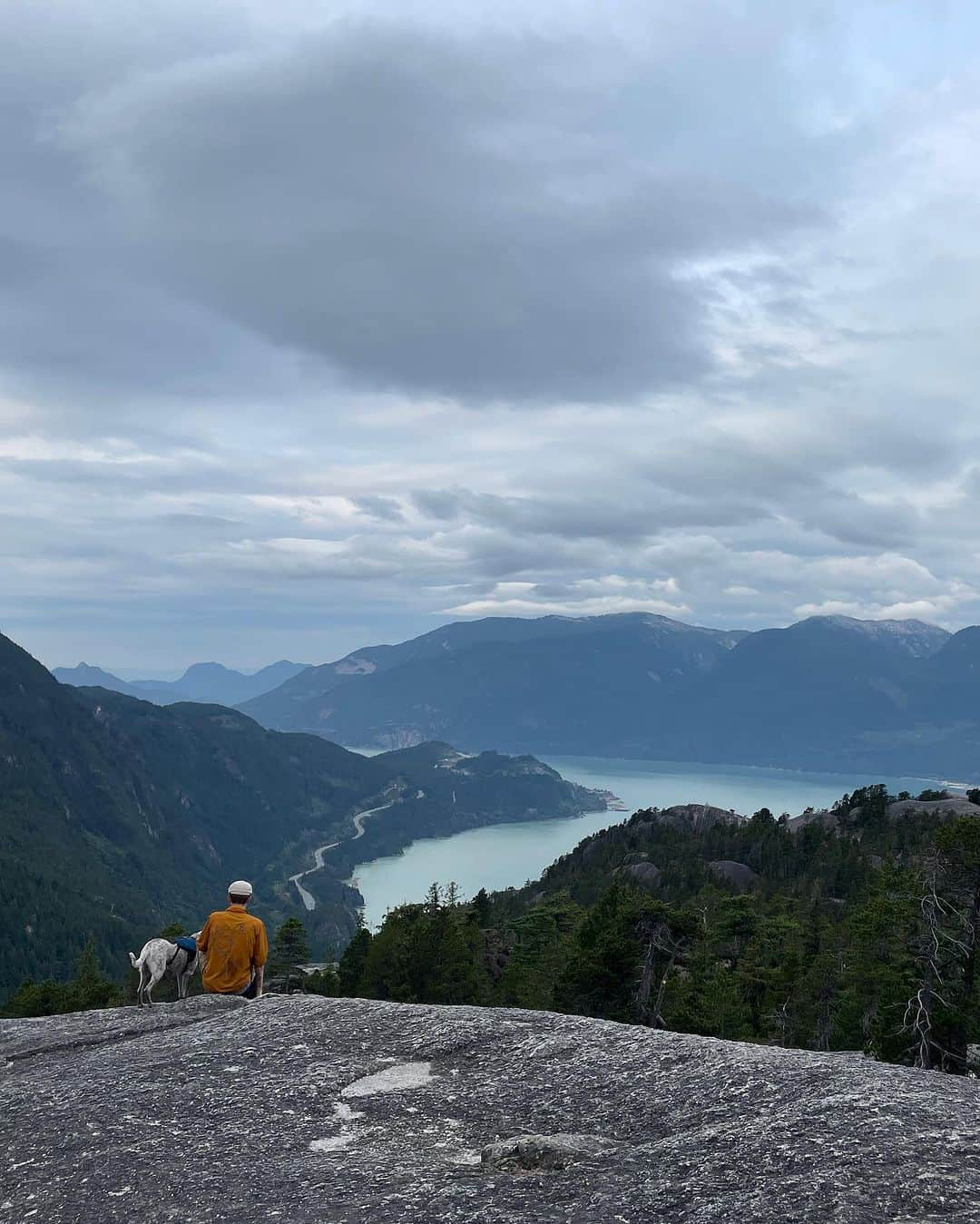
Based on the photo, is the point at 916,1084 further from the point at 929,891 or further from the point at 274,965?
the point at 274,965

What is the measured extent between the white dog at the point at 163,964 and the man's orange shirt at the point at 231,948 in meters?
0.40

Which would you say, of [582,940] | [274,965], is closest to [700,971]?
[582,940]

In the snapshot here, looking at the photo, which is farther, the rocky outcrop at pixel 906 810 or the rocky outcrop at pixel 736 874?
the rocky outcrop at pixel 736 874

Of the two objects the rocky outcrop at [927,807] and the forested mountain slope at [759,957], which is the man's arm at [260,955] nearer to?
the forested mountain slope at [759,957]

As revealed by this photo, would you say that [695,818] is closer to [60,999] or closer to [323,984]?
A: [323,984]

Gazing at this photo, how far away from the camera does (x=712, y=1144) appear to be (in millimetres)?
10953

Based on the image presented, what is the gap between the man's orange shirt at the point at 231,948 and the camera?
18.1m

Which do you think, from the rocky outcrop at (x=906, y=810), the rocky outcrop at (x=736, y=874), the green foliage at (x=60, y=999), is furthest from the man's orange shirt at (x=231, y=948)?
the rocky outcrop at (x=906, y=810)

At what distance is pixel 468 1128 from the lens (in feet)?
41.9

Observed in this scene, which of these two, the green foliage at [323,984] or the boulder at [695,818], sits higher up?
the green foliage at [323,984]

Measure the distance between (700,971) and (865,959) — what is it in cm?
2280

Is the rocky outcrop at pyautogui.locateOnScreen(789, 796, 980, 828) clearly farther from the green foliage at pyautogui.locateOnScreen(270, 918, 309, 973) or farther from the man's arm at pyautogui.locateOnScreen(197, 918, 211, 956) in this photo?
the man's arm at pyautogui.locateOnScreen(197, 918, 211, 956)

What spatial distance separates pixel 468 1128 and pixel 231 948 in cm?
775

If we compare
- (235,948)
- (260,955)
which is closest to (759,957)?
(260,955)
